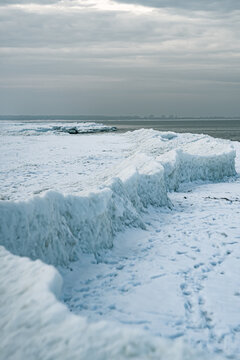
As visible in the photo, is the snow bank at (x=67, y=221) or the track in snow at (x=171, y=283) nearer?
the track in snow at (x=171, y=283)

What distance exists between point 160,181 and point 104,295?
541 cm

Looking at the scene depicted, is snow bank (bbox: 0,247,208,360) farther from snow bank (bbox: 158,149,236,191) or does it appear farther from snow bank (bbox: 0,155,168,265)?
snow bank (bbox: 158,149,236,191)

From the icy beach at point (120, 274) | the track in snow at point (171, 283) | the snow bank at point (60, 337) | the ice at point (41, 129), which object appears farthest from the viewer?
the ice at point (41, 129)

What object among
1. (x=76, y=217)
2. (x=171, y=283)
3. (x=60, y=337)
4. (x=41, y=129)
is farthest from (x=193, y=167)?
(x=41, y=129)

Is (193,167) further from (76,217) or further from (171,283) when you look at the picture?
(171,283)

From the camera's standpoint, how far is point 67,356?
8.84ft

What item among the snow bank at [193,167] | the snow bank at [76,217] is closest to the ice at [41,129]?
the snow bank at [193,167]

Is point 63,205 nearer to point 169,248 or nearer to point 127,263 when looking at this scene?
point 127,263

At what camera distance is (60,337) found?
A: 2.83 m

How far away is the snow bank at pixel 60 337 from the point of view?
2.71 m

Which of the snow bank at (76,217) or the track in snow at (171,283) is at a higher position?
the snow bank at (76,217)

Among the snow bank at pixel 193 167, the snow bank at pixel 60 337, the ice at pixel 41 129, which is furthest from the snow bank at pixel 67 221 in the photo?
the ice at pixel 41 129

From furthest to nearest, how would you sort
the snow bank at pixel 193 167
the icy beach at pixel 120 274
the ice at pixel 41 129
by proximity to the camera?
the ice at pixel 41 129 < the snow bank at pixel 193 167 < the icy beach at pixel 120 274

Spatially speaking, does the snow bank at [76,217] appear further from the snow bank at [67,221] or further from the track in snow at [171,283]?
the track in snow at [171,283]
